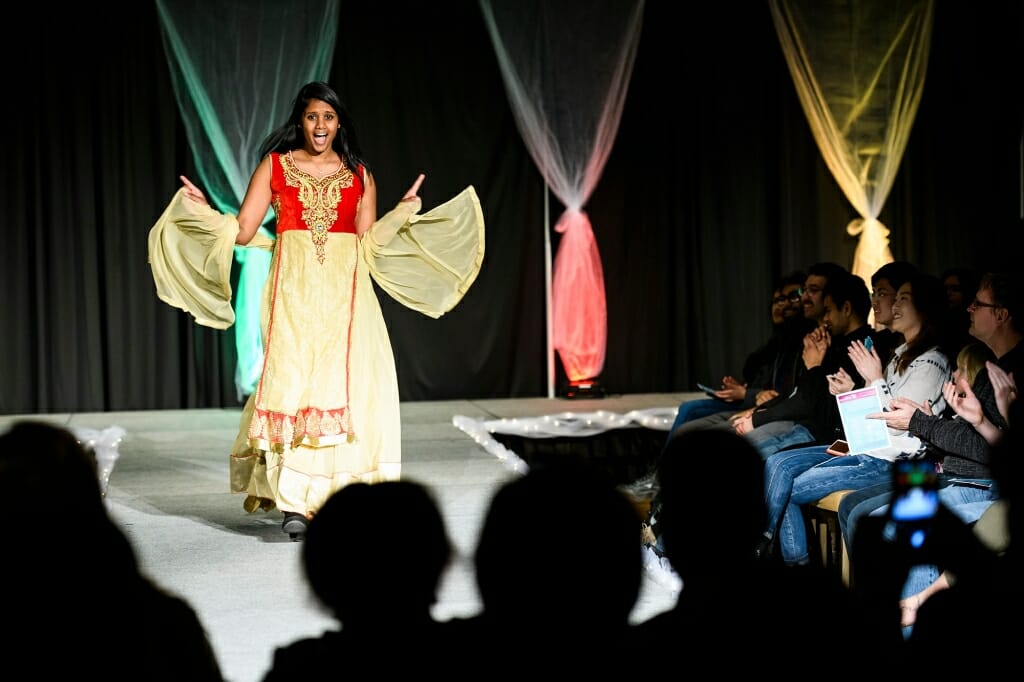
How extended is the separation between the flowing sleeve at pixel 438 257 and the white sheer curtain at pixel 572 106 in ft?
10.9

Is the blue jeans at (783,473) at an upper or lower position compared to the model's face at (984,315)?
lower

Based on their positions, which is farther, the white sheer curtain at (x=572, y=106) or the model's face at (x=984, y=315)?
the white sheer curtain at (x=572, y=106)

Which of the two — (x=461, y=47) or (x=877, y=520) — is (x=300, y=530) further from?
(x=461, y=47)

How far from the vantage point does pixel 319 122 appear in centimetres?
379

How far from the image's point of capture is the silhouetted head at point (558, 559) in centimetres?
141

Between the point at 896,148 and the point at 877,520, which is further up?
the point at 896,148

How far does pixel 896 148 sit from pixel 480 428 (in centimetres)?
342

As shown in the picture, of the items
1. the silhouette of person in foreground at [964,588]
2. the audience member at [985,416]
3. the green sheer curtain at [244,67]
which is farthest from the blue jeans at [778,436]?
the green sheer curtain at [244,67]

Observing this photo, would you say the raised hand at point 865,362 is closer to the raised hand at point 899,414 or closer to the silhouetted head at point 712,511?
the raised hand at point 899,414

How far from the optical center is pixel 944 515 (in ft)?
5.78

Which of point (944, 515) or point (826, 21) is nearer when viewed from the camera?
point (944, 515)

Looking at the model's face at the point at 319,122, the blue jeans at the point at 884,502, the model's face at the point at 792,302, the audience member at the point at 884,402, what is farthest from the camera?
the model's face at the point at 792,302

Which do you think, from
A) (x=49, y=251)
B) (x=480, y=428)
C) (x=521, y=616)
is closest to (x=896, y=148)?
(x=480, y=428)

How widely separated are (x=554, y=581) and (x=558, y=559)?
0.08 feet
